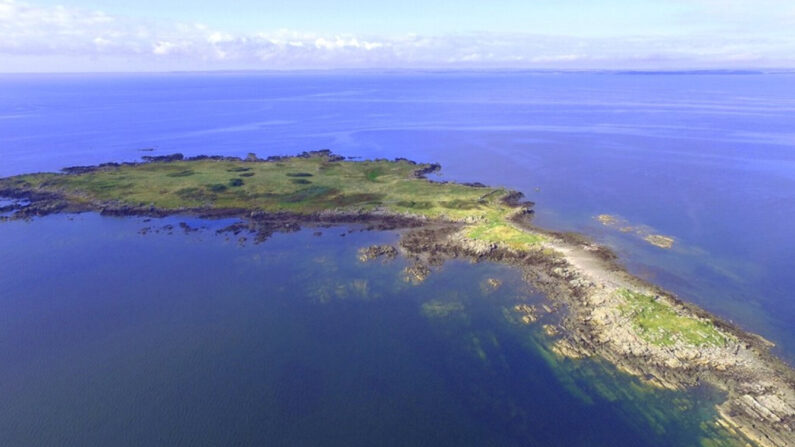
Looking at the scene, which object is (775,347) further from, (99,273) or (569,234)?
(99,273)

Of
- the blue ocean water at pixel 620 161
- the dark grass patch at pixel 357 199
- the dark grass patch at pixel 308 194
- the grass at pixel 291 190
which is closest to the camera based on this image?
the blue ocean water at pixel 620 161

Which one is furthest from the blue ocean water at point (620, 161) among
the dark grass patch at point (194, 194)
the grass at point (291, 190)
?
the dark grass patch at point (194, 194)

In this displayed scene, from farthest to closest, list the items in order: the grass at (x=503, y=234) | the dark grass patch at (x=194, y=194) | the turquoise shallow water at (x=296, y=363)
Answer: the dark grass patch at (x=194, y=194), the grass at (x=503, y=234), the turquoise shallow water at (x=296, y=363)

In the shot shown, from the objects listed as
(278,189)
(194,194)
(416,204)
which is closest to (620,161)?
(416,204)

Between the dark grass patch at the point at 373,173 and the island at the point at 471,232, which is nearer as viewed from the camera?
the island at the point at 471,232

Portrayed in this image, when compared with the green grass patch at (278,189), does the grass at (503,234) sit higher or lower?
higher

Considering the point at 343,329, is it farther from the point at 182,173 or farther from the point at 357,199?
the point at 182,173

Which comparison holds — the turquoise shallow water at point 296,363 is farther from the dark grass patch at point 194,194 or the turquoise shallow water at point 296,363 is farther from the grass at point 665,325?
the dark grass patch at point 194,194

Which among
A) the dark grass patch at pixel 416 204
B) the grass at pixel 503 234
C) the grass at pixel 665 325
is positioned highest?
the grass at pixel 665 325
